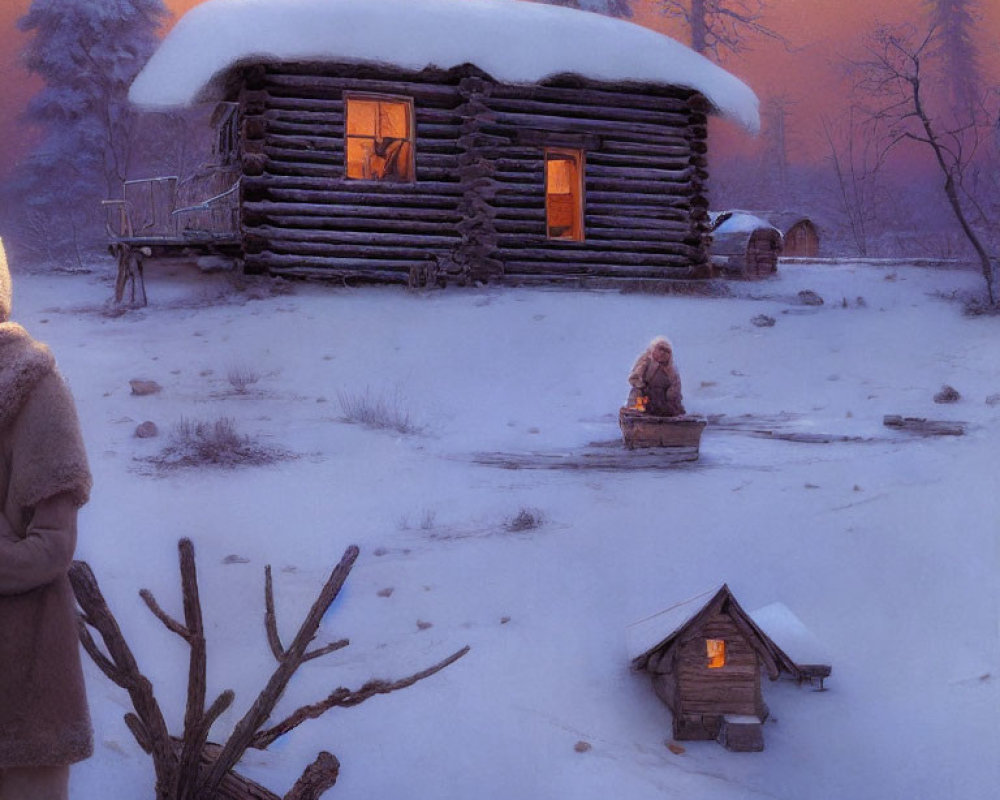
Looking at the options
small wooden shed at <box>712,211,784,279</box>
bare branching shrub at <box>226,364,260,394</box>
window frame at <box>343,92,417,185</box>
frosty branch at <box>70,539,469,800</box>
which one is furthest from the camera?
small wooden shed at <box>712,211,784,279</box>

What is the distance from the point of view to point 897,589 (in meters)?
5.87

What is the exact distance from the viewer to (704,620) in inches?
186

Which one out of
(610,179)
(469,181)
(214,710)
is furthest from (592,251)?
(214,710)

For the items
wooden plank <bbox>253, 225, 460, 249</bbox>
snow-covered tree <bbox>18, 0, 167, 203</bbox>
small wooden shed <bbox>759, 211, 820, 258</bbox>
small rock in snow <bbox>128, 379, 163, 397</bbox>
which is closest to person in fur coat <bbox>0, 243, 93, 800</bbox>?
small rock in snow <bbox>128, 379, 163, 397</bbox>

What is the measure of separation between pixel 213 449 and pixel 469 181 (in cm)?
820

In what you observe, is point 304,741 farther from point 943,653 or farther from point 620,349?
point 620,349

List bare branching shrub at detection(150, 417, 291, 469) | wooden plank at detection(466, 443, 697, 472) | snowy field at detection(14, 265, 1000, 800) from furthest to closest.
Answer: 1. wooden plank at detection(466, 443, 697, 472)
2. bare branching shrub at detection(150, 417, 291, 469)
3. snowy field at detection(14, 265, 1000, 800)

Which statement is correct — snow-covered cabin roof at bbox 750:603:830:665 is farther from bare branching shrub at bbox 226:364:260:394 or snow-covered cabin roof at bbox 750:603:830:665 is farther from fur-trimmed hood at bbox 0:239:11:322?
bare branching shrub at bbox 226:364:260:394

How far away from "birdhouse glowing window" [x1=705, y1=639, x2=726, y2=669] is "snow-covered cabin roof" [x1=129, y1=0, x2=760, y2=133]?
1065cm

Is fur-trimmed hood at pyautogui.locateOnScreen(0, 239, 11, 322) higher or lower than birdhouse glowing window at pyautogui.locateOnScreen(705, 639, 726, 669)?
higher

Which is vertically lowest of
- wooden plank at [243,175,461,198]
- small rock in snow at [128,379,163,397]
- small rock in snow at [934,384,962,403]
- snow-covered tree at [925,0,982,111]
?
small rock in snow at [934,384,962,403]

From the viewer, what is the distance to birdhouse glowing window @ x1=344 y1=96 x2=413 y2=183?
14.6 meters

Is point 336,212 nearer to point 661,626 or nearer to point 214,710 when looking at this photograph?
point 661,626

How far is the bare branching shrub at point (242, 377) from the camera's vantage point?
366 inches
